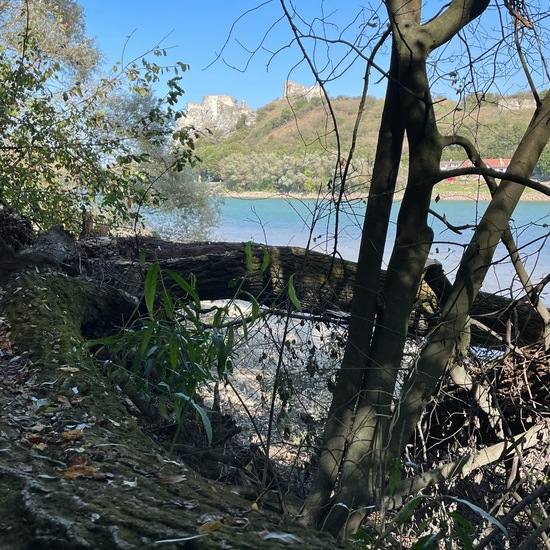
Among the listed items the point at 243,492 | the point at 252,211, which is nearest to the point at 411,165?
the point at 252,211

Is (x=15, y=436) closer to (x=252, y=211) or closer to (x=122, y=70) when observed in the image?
(x=252, y=211)

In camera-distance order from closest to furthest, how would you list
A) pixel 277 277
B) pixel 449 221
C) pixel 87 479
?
1. pixel 87 479
2. pixel 449 221
3. pixel 277 277

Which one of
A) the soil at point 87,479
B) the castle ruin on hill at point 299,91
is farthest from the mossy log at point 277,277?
the soil at point 87,479

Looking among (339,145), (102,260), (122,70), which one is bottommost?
(102,260)

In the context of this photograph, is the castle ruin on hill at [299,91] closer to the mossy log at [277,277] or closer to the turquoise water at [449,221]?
the turquoise water at [449,221]

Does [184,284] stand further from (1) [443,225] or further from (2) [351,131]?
(1) [443,225]

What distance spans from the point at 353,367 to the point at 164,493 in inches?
68.6

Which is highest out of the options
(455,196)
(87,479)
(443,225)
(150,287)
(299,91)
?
(299,91)

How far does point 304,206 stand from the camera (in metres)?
2.96

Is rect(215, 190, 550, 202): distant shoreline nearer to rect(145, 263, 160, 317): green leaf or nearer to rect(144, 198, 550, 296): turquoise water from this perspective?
rect(144, 198, 550, 296): turquoise water

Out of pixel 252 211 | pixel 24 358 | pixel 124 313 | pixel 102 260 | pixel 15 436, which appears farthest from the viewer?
pixel 102 260

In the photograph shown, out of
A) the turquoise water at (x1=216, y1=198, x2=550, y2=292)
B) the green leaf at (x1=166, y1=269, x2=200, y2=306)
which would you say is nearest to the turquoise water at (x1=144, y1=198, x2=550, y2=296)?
the turquoise water at (x1=216, y1=198, x2=550, y2=292)

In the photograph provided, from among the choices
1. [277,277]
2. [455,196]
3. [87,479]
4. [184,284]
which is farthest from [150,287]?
[277,277]

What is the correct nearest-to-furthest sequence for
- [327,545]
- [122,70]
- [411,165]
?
[327,545] < [411,165] < [122,70]
